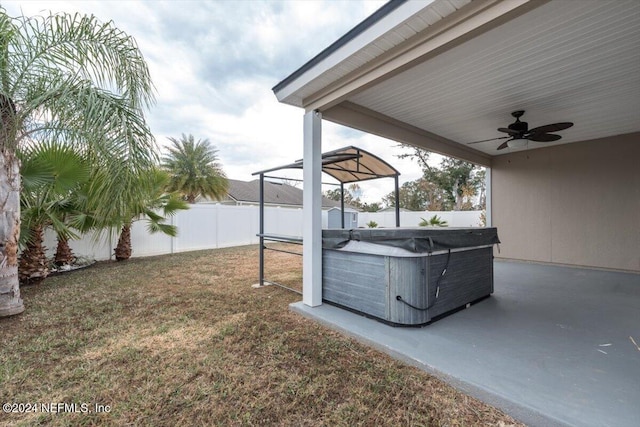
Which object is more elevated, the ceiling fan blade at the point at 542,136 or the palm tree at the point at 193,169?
the palm tree at the point at 193,169

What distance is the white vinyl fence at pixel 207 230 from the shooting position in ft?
23.5

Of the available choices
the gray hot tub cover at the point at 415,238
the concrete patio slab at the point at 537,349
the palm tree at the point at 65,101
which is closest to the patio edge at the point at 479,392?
the concrete patio slab at the point at 537,349

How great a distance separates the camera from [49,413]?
1742 mm

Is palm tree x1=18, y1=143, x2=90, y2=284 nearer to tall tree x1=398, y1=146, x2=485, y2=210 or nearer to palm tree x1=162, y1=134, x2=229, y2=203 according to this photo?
palm tree x1=162, y1=134, x2=229, y2=203

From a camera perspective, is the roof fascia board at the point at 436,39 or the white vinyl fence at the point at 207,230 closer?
the roof fascia board at the point at 436,39

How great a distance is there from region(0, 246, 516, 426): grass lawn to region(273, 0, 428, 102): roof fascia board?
2.76 metres

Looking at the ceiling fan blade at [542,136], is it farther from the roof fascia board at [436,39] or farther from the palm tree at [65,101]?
the palm tree at [65,101]

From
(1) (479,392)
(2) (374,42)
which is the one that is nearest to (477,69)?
(2) (374,42)

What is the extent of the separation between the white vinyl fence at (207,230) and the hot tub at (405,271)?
572 centimetres

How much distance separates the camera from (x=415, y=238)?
265 cm

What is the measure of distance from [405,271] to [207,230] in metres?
8.98

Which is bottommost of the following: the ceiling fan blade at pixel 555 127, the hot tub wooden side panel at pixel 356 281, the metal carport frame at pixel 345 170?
the hot tub wooden side panel at pixel 356 281

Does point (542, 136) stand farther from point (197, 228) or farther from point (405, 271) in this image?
point (197, 228)

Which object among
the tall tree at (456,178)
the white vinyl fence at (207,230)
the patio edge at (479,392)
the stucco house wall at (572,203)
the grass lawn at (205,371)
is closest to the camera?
the patio edge at (479,392)
